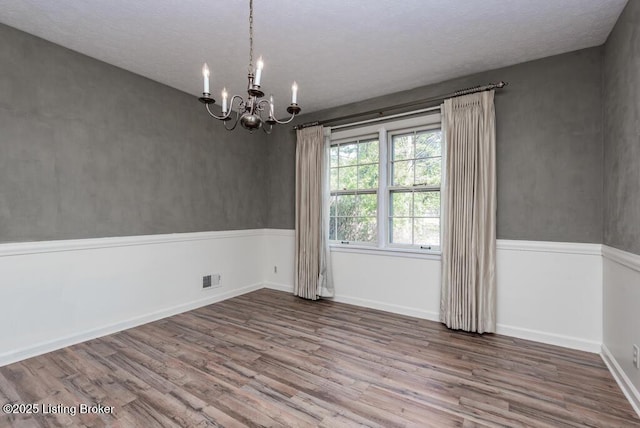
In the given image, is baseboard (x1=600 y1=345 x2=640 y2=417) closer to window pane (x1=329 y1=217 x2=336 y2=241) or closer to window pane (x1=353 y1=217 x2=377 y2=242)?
window pane (x1=353 y1=217 x2=377 y2=242)

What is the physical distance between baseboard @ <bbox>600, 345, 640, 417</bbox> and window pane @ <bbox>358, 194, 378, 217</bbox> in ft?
8.15

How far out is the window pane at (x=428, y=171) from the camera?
11.5ft

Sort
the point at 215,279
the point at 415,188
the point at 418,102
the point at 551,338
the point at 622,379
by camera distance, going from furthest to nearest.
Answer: the point at 215,279 → the point at 415,188 → the point at 418,102 → the point at 551,338 → the point at 622,379

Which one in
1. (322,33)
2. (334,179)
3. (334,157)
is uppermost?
(322,33)

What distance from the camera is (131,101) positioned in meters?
3.25

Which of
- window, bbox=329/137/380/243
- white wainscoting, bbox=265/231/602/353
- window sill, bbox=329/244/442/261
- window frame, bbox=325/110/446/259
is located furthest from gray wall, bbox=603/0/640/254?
window, bbox=329/137/380/243

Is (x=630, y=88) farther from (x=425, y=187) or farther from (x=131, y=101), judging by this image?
(x=131, y=101)

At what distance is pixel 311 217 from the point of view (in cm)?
424

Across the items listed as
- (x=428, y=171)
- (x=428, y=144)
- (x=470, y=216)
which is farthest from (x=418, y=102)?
(x=470, y=216)

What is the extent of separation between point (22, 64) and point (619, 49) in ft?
15.7

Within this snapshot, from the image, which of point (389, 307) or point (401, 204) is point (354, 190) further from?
point (389, 307)

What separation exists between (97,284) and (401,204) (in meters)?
3.40

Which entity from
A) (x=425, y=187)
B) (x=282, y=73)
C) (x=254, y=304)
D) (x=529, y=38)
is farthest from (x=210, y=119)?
(x=529, y=38)

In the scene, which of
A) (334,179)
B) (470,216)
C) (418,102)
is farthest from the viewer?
(334,179)
